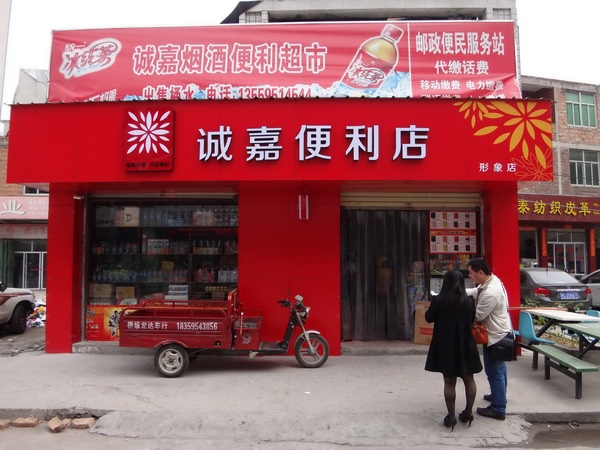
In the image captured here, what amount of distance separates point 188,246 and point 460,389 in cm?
521

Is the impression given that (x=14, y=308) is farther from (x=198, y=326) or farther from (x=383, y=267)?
(x=383, y=267)

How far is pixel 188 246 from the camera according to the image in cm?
852

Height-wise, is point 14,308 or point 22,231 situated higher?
point 22,231

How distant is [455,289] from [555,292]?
8721 millimetres

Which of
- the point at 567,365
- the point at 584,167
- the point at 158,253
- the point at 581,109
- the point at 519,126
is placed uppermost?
the point at 581,109

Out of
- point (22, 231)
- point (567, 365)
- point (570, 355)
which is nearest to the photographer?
point (567, 365)

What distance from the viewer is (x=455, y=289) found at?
455 cm

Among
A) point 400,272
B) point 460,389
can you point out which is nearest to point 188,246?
point 400,272

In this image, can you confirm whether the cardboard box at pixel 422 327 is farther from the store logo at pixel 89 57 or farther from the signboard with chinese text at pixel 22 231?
the signboard with chinese text at pixel 22 231

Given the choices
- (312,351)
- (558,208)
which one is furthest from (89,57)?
(558,208)

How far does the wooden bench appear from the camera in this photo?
5309 mm

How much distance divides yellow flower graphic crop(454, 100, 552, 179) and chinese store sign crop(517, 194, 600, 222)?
49.7ft

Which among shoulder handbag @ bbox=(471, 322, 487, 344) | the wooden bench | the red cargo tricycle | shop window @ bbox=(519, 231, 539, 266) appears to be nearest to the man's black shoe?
shoulder handbag @ bbox=(471, 322, 487, 344)

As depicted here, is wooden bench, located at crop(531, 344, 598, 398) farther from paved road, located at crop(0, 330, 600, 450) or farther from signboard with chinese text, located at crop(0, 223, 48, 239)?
signboard with chinese text, located at crop(0, 223, 48, 239)
